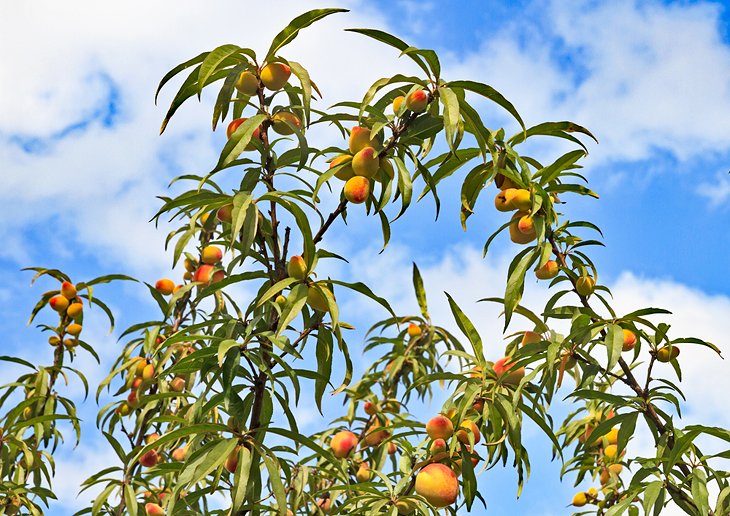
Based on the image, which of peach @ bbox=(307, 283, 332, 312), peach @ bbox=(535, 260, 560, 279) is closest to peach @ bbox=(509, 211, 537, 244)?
peach @ bbox=(535, 260, 560, 279)

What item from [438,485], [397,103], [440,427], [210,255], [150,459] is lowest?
[438,485]

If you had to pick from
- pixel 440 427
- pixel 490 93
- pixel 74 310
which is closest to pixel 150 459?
pixel 74 310

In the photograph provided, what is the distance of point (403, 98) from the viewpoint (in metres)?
1.65

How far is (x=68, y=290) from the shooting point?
2971 mm

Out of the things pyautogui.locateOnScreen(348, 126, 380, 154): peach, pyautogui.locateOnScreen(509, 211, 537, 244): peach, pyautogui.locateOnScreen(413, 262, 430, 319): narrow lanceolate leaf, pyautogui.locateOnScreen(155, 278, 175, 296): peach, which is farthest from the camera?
pyautogui.locateOnScreen(155, 278, 175, 296): peach

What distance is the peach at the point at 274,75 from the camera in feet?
5.37

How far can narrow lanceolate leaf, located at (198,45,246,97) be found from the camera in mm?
1521

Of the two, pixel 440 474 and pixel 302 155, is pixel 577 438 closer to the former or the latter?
pixel 440 474

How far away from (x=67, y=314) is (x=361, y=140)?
6.00 feet

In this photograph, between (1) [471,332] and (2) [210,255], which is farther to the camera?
(2) [210,255]

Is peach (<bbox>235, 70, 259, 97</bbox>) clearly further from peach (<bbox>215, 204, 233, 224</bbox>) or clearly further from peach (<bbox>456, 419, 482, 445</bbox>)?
peach (<bbox>456, 419, 482, 445</bbox>)

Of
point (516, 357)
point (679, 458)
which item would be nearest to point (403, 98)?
point (516, 357)

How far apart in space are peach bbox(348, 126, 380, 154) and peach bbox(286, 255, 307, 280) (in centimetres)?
27

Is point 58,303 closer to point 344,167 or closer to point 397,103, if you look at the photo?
point 344,167
